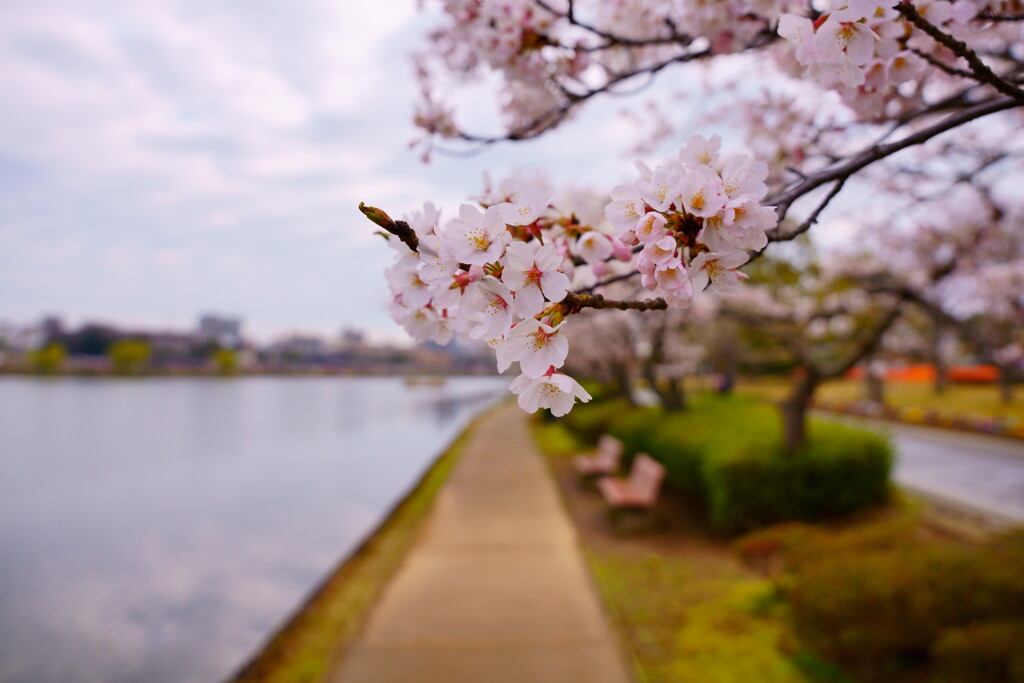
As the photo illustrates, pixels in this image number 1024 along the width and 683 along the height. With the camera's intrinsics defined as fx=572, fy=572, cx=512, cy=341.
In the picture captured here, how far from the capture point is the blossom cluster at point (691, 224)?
857 millimetres

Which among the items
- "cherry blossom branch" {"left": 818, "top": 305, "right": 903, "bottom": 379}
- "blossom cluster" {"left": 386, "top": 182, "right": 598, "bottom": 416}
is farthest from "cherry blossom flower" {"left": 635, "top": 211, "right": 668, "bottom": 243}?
"cherry blossom branch" {"left": 818, "top": 305, "right": 903, "bottom": 379}

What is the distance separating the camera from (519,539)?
19.8ft

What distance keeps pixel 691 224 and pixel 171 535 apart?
976cm

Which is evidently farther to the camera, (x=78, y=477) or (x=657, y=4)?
(x=78, y=477)

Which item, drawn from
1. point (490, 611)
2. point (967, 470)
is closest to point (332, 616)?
point (490, 611)

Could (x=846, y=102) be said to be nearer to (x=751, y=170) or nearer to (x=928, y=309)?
(x=751, y=170)

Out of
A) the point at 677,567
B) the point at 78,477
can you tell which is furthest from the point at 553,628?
the point at 78,477

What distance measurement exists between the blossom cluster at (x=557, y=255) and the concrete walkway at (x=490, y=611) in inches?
122

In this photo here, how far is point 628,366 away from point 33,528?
11826 millimetres

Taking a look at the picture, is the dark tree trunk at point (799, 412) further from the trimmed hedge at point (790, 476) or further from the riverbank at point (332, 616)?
the riverbank at point (332, 616)

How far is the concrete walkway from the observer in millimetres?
3439

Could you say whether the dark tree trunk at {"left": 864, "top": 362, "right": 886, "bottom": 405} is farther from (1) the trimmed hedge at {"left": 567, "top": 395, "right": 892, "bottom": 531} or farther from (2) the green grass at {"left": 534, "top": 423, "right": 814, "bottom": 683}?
(2) the green grass at {"left": 534, "top": 423, "right": 814, "bottom": 683}

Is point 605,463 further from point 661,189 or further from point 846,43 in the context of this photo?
point 661,189

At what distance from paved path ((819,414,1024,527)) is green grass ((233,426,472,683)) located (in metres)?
5.95
